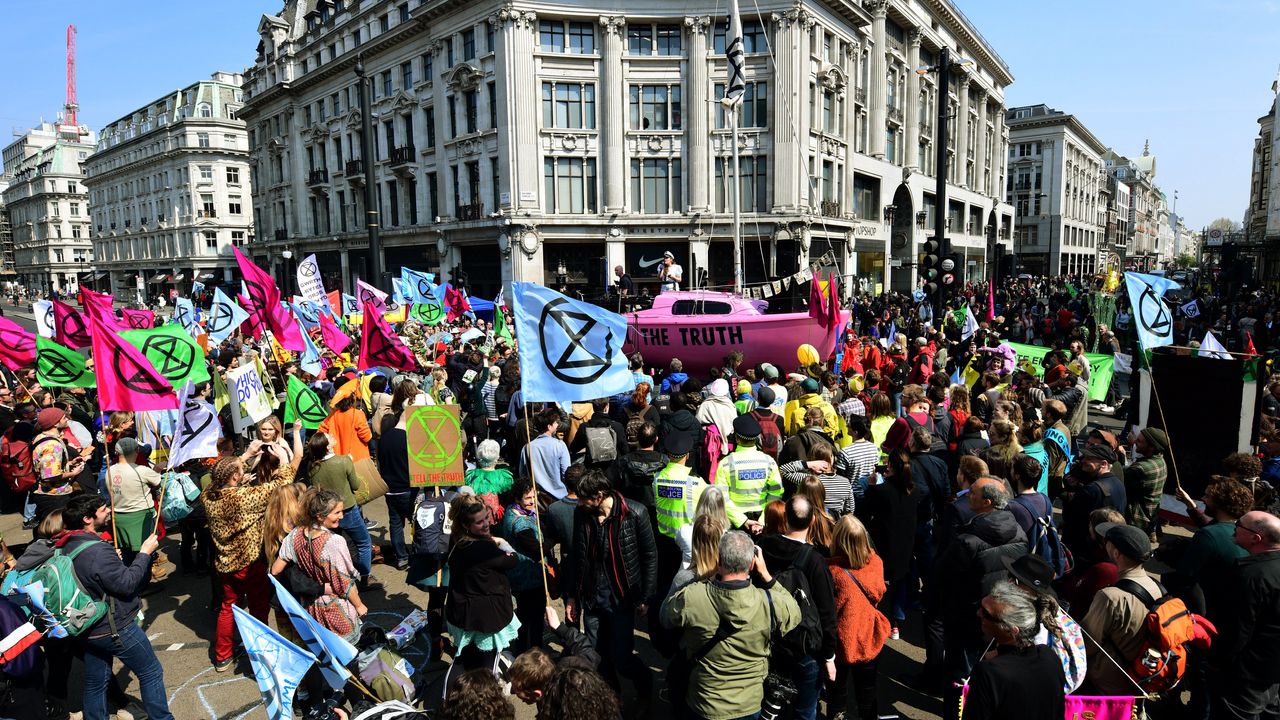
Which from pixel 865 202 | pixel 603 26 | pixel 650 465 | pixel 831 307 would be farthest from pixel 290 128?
pixel 650 465

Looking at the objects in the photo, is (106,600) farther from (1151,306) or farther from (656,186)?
(656,186)

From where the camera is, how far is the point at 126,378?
21.6 ft

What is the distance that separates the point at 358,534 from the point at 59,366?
5806mm

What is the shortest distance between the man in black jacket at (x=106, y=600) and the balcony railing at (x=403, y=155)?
3895 cm

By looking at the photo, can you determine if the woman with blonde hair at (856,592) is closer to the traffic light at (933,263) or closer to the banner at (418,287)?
the traffic light at (933,263)

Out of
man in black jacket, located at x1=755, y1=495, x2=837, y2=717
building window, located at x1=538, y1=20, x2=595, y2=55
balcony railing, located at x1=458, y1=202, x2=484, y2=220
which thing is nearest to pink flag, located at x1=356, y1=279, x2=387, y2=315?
man in black jacket, located at x1=755, y1=495, x2=837, y2=717

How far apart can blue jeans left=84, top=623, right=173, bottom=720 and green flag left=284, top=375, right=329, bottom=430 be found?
432 cm

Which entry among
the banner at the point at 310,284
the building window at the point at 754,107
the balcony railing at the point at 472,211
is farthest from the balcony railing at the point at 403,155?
the banner at the point at 310,284

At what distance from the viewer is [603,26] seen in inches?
1310

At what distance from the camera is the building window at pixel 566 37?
111 ft

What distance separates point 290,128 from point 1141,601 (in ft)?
191

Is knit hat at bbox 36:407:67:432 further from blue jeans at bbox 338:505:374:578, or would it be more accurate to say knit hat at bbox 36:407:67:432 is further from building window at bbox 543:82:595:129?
building window at bbox 543:82:595:129

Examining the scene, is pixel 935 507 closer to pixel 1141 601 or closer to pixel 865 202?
pixel 1141 601

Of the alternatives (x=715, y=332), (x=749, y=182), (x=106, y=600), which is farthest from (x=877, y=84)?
(x=106, y=600)
